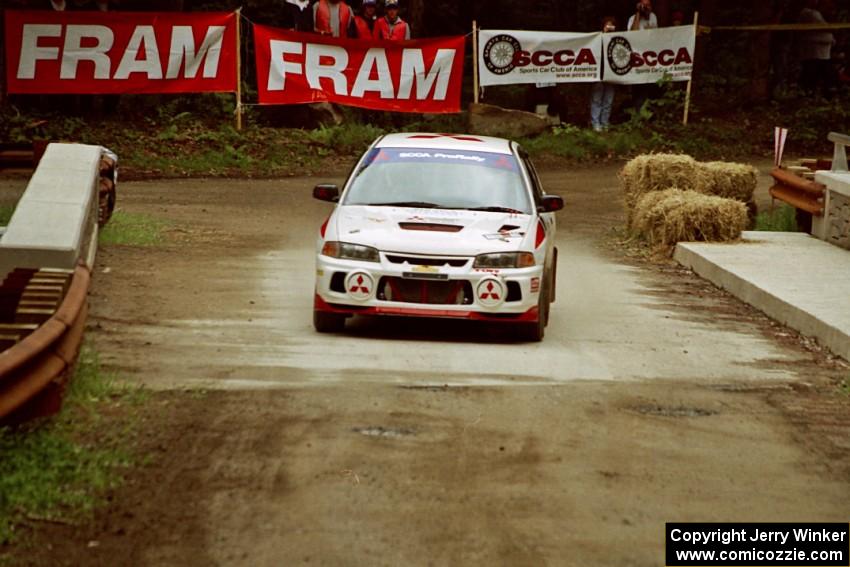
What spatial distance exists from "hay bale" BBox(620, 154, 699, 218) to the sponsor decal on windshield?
641cm

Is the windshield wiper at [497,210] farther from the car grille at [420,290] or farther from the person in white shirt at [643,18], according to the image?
the person in white shirt at [643,18]

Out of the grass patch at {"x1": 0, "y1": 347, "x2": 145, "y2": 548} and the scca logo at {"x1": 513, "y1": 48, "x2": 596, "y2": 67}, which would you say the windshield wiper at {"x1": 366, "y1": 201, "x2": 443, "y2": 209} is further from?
the scca logo at {"x1": 513, "y1": 48, "x2": 596, "y2": 67}

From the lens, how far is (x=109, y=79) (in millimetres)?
24438

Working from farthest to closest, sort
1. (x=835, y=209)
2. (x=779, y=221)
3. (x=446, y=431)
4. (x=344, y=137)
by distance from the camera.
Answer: (x=344, y=137) → (x=779, y=221) → (x=835, y=209) → (x=446, y=431)

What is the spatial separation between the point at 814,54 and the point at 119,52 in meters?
14.2

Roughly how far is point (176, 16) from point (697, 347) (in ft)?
50.5

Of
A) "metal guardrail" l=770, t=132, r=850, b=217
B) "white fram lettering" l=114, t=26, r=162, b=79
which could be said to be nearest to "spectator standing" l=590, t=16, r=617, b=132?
"white fram lettering" l=114, t=26, r=162, b=79

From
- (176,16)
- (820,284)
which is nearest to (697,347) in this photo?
(820,284)

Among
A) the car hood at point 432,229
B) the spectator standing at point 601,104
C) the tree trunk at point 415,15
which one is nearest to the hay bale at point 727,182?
the car hood at point 432,229

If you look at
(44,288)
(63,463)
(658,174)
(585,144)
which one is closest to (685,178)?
(658,174)

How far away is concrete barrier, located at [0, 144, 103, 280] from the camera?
9.88 meters

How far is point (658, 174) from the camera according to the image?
18781mm

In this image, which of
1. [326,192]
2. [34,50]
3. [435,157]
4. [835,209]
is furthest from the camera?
[34,50]

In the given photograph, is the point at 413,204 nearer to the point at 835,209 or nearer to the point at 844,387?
the point at 844,387
